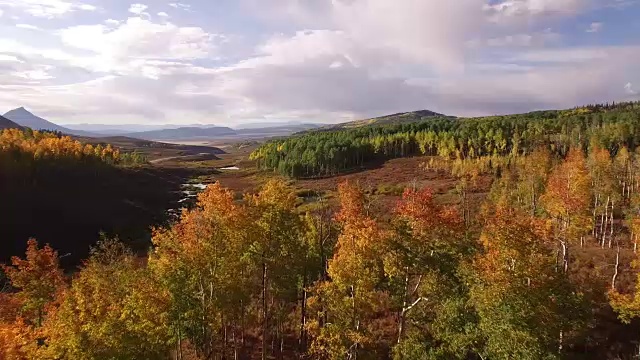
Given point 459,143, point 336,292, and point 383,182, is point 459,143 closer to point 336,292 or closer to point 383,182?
point 383,182

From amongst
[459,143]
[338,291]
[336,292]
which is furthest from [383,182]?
[336,292]

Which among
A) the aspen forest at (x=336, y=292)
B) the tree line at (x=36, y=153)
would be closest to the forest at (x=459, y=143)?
the tree line at (x=36, y=153)

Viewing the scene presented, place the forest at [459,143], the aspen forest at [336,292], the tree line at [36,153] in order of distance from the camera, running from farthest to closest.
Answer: the forest at [459,143], the tree line at [36,153], the aspen forest at [336,292]

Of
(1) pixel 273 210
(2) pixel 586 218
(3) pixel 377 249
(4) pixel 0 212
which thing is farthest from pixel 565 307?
(4) pixel 0 212

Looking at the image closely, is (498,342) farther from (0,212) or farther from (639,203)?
(0,212)

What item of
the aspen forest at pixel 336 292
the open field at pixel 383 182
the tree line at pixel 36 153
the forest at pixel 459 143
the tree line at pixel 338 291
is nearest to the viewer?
the tree line at pixel 338 291

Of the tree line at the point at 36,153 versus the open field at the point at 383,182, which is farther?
the tree line at the point at 36,153

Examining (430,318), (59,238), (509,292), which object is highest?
(509,292)

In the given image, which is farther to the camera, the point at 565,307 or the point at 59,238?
the point at 59,238

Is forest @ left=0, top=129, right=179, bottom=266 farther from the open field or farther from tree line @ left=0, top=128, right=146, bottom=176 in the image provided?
the open field

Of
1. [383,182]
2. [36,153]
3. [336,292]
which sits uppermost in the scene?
[36,153]

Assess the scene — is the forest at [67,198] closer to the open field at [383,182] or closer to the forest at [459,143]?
the open field at [383,182]
